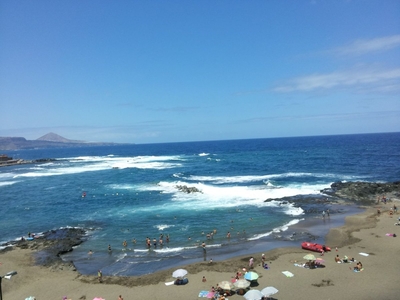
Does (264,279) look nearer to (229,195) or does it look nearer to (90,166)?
(229,195)

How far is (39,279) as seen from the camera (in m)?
22.3

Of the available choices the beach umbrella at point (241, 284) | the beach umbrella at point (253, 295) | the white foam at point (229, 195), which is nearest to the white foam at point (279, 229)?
the white foam at point (229, 195)

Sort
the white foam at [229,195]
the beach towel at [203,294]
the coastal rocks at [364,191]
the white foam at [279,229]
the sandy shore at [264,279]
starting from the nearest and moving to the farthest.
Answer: the beach towel at [203,294] < the sandy shore at [264,279] < the white foam at [279,229] < the white foam at [229,195] < the coastal rocks at [364,191]

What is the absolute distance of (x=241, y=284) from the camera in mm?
17953

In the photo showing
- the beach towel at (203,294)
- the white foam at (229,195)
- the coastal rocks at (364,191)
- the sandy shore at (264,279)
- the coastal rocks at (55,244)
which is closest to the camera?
the beach towel at (203,294)

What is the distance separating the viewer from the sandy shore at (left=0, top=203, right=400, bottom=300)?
18219 mm

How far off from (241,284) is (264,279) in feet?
9.01

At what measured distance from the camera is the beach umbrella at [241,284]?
17.8 m

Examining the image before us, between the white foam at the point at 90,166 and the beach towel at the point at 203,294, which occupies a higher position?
the white foam at the point at 90,166

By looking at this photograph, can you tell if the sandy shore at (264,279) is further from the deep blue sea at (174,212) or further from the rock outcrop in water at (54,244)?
the deep blue sea at (174,212)

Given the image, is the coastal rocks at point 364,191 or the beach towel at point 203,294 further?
the coastal rocks at point 364,191

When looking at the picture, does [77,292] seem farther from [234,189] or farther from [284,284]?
[234,189]

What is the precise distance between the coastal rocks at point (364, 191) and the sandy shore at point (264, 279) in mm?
17404

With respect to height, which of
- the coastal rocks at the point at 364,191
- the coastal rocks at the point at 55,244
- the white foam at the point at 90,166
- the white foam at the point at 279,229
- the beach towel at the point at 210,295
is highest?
the white foam at the point at 90,166
